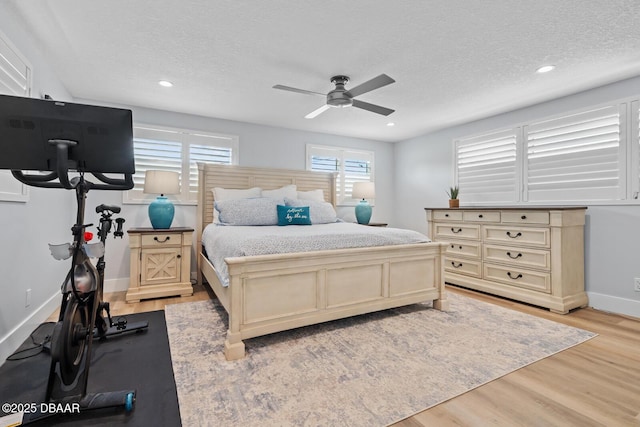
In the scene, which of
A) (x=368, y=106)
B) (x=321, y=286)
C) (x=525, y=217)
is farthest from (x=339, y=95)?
(x=525, y=217)

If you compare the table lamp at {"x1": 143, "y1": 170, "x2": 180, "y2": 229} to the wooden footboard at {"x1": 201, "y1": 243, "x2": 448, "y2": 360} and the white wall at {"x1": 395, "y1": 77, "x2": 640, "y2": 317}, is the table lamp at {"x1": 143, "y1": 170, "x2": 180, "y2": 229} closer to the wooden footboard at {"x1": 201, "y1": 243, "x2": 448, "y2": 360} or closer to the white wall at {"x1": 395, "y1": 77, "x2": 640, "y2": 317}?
the wooden footboard at {"x1": 201, "y1": 243, "x2": 448, "y2": 360}

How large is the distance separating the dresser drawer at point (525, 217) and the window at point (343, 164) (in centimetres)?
255

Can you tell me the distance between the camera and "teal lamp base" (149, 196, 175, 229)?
358cm

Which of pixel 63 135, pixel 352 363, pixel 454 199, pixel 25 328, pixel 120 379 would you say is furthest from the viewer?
pixel 454 199

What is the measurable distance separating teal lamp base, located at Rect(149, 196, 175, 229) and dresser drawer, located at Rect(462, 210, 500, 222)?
376cm

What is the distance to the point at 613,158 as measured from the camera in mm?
3070

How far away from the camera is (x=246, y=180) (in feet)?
14.4

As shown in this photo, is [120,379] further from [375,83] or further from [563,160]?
[563,160]

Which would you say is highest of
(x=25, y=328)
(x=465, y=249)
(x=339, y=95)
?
(x=339, y=95)

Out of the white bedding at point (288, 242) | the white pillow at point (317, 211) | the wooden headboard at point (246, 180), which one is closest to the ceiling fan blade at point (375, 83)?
the white bedding at point (288, 242)

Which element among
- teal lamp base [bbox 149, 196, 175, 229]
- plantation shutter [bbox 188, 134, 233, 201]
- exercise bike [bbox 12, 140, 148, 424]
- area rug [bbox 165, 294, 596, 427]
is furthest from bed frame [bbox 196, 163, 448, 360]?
plantation shutter [bbox 188, 134, 233, 201]

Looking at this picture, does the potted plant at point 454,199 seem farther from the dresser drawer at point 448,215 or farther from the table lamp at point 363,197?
the table lamp at point 363,197

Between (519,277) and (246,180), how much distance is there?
12.1ft

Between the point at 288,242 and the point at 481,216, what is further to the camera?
the point at 481,216
